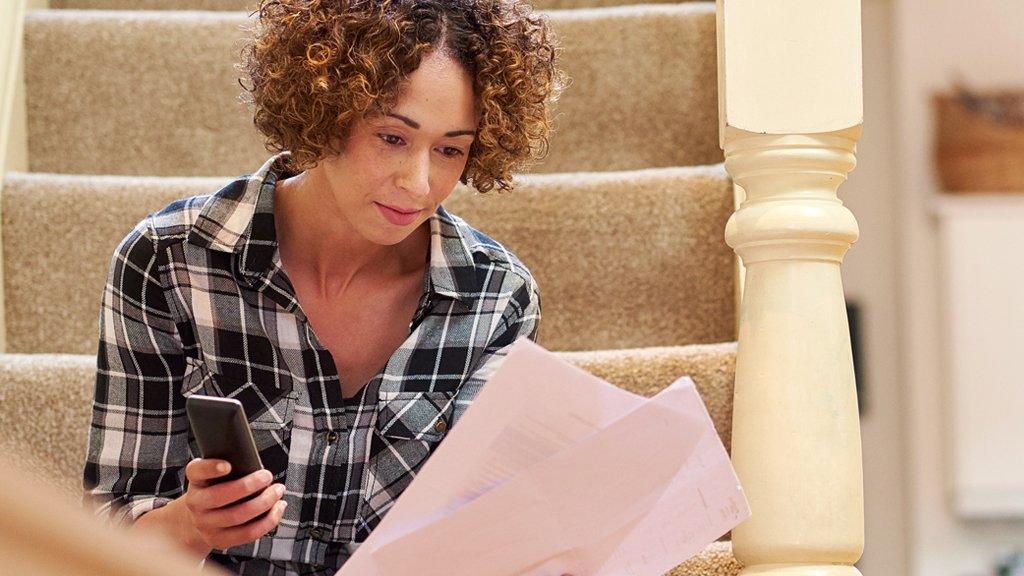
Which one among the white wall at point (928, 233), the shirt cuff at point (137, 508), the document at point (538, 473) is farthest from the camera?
the white wall at point (928, 233)

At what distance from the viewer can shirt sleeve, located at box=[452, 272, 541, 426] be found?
1221mm

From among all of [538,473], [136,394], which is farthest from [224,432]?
[136,394]

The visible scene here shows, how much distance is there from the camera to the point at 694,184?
1.67m

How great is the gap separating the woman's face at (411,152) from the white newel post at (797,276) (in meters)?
0.27

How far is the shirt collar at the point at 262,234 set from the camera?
46.7 inches

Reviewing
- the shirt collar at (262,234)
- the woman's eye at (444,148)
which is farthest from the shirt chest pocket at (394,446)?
the woman's eye at (444,148)

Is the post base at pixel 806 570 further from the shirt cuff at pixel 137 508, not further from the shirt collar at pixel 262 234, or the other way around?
the shirt cuff at pixel 137 508

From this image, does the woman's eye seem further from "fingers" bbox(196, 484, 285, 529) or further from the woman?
"fingers" bbox(196, 484, 285, 529)

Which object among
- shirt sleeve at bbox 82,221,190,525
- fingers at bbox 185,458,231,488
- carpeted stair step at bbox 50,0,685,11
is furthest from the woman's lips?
carpeted stair step at bbox 50,0,685,11

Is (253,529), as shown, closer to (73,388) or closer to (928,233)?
(73,388)

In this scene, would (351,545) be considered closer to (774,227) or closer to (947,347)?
(774,227)

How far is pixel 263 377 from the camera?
3.91 ft

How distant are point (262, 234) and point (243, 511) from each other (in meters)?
0.36

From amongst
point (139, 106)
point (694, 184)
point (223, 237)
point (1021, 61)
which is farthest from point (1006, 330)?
point (223, 237)
